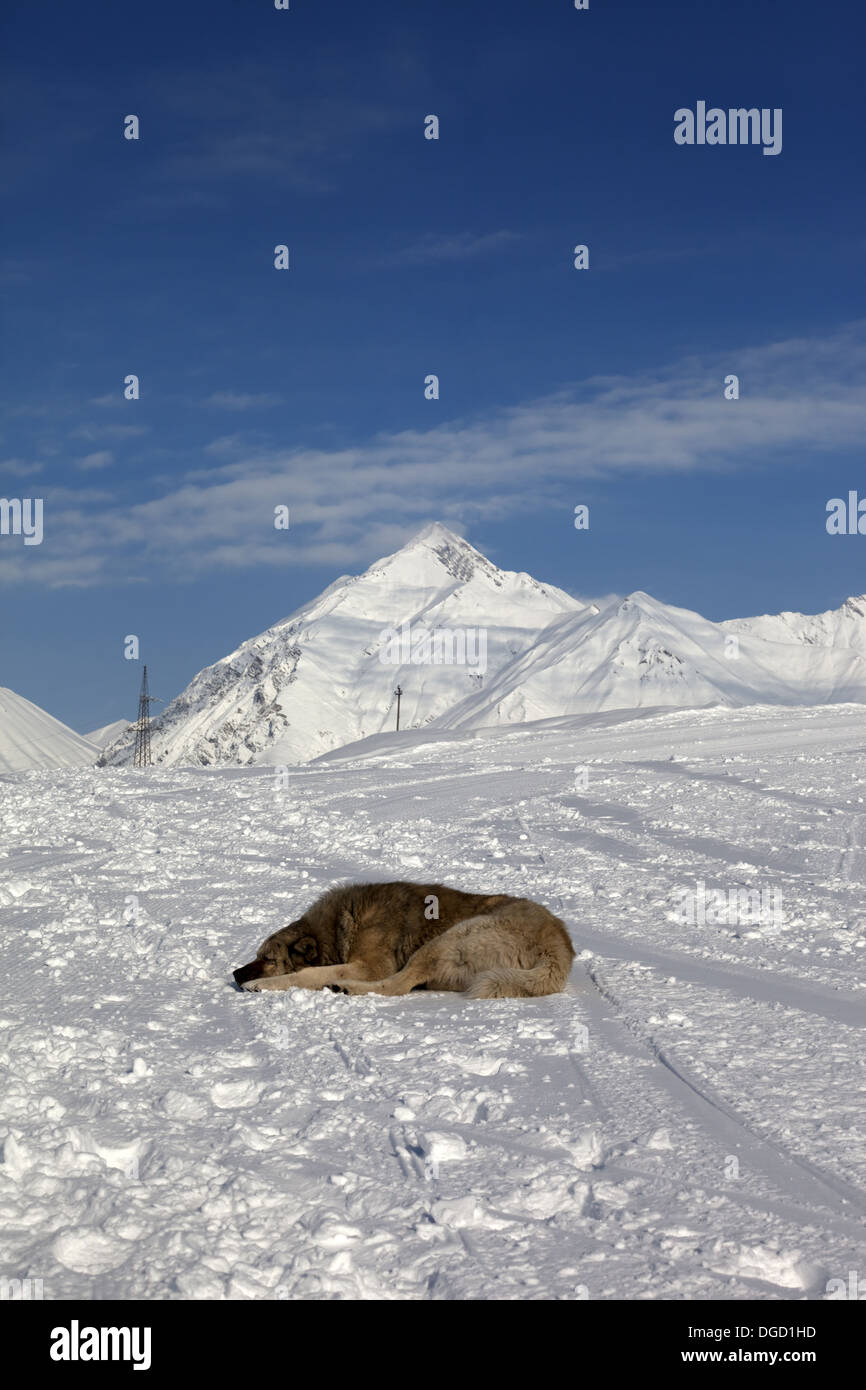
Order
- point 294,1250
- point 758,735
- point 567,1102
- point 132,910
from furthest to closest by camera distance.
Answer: point 758,735, point 132,910, point 567,1102, point 294,1250

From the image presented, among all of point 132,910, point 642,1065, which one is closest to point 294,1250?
point 642,1065

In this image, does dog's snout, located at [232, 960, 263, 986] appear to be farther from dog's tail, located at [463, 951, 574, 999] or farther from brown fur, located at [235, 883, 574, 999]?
dog's tail, located at [463, 951, 574, 999]

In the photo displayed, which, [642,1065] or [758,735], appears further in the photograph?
[758,735]

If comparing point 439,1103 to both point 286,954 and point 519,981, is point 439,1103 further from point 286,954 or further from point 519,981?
point 286,954

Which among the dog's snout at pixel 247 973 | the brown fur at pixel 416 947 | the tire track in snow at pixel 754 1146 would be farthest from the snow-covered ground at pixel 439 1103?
the brown fur at pixel 416 947

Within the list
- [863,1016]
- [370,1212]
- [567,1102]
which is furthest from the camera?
[863,1016]

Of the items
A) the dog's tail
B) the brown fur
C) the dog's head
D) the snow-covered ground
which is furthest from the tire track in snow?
the dog's head
